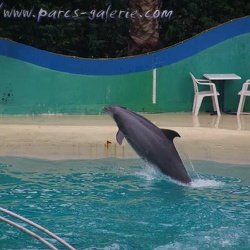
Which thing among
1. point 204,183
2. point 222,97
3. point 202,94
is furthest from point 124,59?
point 204,183

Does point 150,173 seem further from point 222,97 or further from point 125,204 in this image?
point 222,97

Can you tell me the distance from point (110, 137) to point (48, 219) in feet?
10.6

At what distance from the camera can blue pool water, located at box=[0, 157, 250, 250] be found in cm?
600

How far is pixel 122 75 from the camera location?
12.9 m

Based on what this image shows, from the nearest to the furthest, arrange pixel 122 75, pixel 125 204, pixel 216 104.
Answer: pixel 125 204 < pixel 216 104 < pixel 122 75

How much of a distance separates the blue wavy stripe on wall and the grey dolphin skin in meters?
4.88

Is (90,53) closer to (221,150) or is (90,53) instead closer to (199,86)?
(199,86)

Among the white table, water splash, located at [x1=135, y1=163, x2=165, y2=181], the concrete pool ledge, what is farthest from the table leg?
water splash, located at [x1=135, y1=163, x2=165, y2=181]

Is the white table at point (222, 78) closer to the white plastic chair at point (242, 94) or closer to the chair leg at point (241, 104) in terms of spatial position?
the white plastic chair at point (242, 94)

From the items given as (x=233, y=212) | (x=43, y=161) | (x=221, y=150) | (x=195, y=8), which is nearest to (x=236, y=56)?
(x=195, y=8)

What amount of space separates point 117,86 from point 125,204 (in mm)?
5941

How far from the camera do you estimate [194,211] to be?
6.98 metres

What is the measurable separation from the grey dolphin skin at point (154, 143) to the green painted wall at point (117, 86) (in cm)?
485

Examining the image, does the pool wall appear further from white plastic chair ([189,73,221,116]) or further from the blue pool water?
the blue pool water
